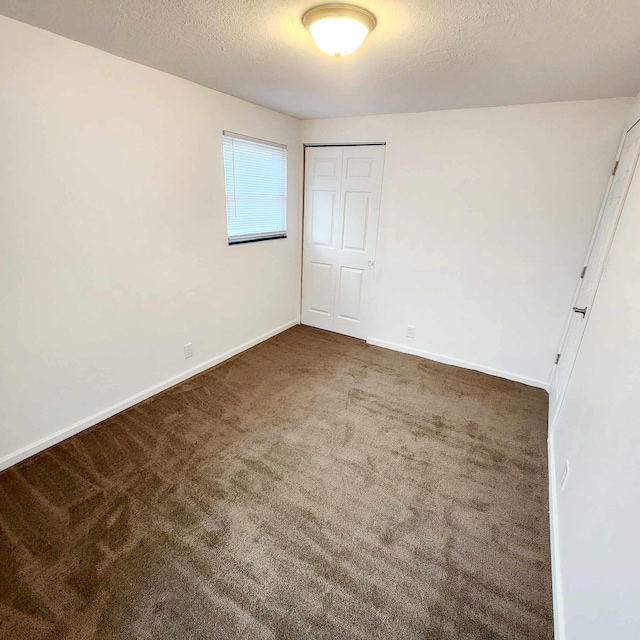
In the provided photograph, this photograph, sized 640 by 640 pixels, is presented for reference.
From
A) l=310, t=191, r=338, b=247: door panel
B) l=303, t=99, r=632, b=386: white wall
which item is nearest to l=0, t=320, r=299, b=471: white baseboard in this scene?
l=310, t=191, r=338, b=247: door panel

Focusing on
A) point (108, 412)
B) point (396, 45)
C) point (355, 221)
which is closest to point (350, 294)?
point (355, 221)

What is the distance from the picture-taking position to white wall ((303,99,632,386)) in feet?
8.25

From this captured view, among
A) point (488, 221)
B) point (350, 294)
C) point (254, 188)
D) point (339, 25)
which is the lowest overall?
point (350, 294)

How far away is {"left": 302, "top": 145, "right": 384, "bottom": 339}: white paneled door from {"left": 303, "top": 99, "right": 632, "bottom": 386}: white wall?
140 millimetres

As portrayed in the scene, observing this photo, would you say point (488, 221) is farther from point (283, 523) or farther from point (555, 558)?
point (283, 523)

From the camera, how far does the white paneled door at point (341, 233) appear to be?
11.2 feet

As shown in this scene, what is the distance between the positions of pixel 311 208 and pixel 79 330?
2.54m

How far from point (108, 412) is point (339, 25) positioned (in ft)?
8.61

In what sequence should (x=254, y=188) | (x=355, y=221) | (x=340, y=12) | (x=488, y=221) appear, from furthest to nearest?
(x=355, y=221) < (x=254, y=188) < (x=488, y=221) < (x=340, y=12)

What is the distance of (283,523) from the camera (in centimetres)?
166

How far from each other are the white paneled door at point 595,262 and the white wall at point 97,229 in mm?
2712

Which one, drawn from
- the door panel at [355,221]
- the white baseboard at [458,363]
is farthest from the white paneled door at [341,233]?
the white baseboard at [458,363]

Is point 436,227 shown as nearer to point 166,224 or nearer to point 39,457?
point 166,224

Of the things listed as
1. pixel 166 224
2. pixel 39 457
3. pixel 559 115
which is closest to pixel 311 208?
pixel 166 224
